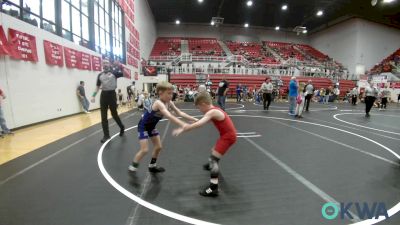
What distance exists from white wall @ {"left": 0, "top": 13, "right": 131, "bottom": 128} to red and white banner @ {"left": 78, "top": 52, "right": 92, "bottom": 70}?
1.01 ft

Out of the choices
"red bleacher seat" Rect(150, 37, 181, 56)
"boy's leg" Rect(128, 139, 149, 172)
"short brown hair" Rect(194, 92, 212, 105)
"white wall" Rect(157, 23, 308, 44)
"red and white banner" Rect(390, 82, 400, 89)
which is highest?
"white wall" Rect(157, 23, 308, 44)

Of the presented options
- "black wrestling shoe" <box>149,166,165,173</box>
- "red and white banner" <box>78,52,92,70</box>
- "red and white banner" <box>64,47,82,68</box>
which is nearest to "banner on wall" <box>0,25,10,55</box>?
"red and white banner" <box>64,47,82,68</box>

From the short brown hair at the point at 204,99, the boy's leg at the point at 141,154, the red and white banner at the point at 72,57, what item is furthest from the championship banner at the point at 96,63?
the short brown hair at the point at 204,99

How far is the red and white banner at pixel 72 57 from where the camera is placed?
1067cm

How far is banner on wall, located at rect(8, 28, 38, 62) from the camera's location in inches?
287

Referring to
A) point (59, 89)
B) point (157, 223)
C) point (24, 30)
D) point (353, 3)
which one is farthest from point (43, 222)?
point (353, 3)

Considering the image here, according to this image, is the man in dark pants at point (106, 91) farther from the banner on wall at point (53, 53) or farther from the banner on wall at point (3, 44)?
the banner on wall at point (53, 53)

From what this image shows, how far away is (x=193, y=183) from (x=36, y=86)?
7.64 meters

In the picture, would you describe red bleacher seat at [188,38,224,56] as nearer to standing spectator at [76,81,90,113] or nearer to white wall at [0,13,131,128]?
standing spectator at [76,81,90,113]

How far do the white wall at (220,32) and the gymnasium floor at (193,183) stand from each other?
36219 mm

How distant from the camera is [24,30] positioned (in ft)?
26.2

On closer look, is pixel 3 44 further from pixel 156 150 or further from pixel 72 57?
pixel 156 150

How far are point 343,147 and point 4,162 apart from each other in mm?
6161

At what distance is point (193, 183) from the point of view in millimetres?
3346
